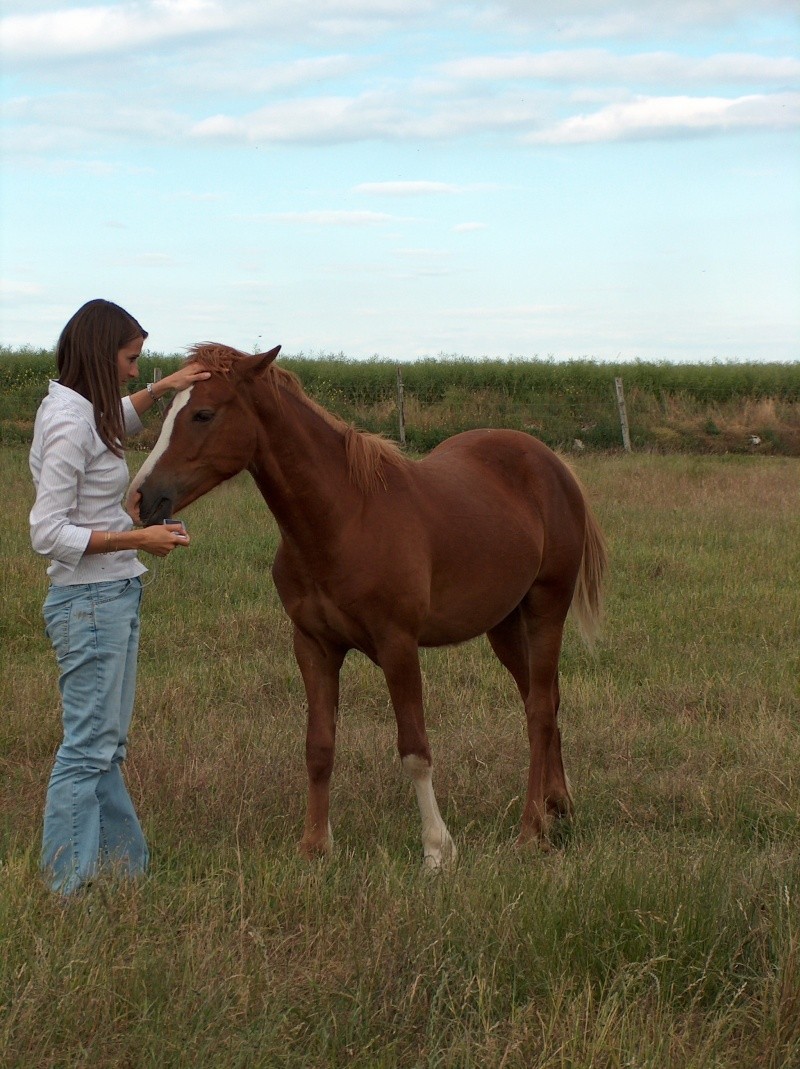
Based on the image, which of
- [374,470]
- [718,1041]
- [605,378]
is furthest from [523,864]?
[605,378]

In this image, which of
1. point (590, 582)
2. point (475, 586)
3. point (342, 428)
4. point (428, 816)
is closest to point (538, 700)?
point (475, 586)

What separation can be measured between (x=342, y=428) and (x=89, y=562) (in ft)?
4.19

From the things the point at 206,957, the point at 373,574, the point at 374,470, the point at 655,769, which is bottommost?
the point at 655,769

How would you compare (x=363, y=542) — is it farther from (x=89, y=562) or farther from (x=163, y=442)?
(x=89, y=562)

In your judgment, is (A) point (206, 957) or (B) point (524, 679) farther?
(B) point (524, 679)

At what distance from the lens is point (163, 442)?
3.93 meters

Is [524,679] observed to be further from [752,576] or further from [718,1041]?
[752,576]

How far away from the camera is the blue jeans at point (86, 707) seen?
3.80m

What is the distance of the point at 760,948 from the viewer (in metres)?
3.15

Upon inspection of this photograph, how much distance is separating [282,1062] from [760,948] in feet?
4.46

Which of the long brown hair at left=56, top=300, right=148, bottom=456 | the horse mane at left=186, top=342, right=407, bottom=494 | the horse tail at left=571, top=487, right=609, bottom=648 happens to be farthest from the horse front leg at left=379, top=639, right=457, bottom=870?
the horse tail at left=571, top=487, right=609, bottom=648

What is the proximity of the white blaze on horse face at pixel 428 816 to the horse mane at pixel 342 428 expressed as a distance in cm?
111

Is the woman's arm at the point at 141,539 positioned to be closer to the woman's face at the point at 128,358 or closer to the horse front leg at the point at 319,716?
the woman's face at the point at 128,358

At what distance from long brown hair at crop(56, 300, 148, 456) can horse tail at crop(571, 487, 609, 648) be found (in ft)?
9.10
